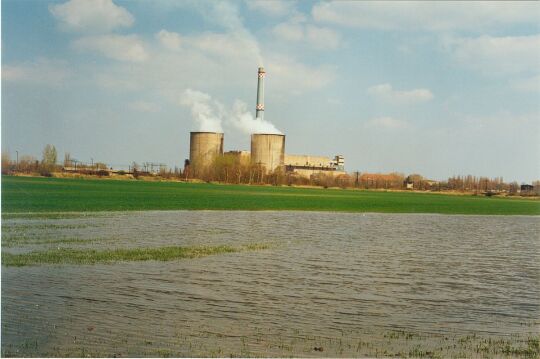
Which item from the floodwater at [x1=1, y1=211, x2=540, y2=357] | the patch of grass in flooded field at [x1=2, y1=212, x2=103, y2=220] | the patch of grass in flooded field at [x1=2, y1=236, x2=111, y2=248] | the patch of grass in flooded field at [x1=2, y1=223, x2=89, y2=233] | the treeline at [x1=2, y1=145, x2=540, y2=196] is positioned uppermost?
the treeline at [x1=2, y1=145, x2=540, y2=196]

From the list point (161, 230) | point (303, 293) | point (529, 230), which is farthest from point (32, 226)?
point (529, 230)

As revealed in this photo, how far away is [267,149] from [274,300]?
99087 millimetres

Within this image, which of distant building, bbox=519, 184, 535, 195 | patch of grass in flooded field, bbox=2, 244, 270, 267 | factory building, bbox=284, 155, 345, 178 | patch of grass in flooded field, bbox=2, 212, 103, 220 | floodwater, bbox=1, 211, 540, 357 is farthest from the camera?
factory building, bbox=284, 155, 345, 178

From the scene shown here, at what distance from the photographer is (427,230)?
1336 inches

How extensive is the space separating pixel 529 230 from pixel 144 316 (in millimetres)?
30595

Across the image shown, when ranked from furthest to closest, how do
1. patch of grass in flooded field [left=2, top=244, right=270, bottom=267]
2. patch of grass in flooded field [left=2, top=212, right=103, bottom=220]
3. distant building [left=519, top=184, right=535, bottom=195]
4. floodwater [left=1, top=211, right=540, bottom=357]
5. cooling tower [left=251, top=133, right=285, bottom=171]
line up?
1. distant building [left=519, top=184, right=535, bottom=195]
2. cooling tower [left=251, top=133, right=285, bottom=171]
3. patch of grass in flooded field [left=2, top=212, right=103, bottom=220]
4. patch of grass in flooded field [left=2, top=244, right=270, bottom=267]
5. floodwater [left=1, top=211, right=540, bottom=357]

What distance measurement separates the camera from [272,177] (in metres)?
116

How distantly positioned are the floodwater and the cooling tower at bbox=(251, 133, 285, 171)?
286ft

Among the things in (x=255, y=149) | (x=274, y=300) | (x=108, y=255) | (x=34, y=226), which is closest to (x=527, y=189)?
(x=255, y=149)

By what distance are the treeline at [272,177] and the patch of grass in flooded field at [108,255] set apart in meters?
75.7

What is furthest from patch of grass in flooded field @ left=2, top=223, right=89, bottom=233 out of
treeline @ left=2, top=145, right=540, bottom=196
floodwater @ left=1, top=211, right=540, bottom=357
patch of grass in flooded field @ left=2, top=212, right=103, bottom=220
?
treeline @ left=2, top=145, right=540, bottom=196

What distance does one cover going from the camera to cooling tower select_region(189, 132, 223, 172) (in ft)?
358

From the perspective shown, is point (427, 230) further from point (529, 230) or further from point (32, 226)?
point (32, 226)

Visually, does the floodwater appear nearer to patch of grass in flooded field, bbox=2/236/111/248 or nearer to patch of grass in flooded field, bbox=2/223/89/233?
patch of grass in flooded field, bbox=2/236/111/248
